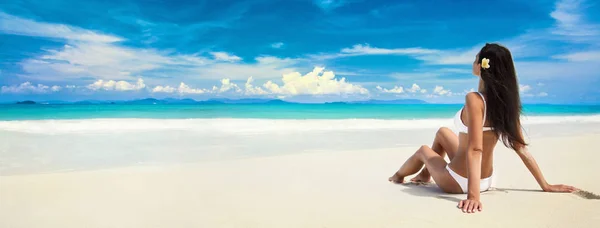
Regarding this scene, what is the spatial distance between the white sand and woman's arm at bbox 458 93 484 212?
10 centimetres

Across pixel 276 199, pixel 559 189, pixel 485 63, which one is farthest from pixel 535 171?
pixel 276 199

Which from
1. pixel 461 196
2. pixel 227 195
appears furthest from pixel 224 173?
pixel 461 196

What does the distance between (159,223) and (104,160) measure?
3.79 m

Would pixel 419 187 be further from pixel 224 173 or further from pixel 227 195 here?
pixel 224 173

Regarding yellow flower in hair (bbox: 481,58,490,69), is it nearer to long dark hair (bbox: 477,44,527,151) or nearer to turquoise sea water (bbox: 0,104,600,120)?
long dark hair (bbox: 477,44,527,151)

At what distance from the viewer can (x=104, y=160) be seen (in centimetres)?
602

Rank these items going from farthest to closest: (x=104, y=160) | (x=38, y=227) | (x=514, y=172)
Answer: (x=104, y=160)
(x=514, y=172)
(x=38, y=227)

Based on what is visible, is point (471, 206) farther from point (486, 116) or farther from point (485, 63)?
point (485, 63)

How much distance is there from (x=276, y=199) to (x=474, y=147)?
5.11 feet

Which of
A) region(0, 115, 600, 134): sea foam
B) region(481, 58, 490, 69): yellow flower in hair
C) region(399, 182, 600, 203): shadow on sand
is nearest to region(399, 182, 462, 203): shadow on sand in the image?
region(399, 182, 600, 203): shadow on sand

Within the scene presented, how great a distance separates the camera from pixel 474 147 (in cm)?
283

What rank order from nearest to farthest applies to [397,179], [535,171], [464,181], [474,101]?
1. [474,101]
2. [464,181]
3. [535,171]
4. [397,179]

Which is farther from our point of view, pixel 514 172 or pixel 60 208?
pixel 514 172

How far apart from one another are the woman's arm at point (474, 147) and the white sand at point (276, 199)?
10cm
